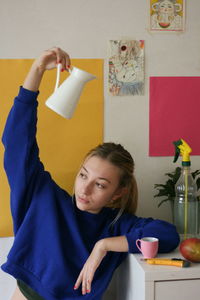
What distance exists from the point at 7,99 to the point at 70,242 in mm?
583

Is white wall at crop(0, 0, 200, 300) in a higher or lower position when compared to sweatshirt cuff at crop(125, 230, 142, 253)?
higher

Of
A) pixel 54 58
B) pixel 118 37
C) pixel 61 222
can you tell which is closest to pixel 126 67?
pixel 118 37

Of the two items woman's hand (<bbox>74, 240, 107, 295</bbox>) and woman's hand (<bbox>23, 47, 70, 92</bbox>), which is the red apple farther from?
woman's hand (<bbox>23, 47, 70, 92</bbox>)

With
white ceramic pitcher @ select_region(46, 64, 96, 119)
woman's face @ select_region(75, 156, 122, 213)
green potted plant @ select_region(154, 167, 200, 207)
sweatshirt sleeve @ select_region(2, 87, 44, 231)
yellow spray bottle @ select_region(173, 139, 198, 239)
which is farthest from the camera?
green potted plant @ select_region(154, 167, 200, 207)

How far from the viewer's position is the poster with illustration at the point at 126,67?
1592mm

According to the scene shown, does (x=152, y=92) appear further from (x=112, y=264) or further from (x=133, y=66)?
(x=112, y=264)

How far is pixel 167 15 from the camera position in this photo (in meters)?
1.62

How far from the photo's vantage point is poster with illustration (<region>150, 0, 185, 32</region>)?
161cm

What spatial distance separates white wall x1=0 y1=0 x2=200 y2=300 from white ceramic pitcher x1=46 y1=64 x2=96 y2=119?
1.39 feet

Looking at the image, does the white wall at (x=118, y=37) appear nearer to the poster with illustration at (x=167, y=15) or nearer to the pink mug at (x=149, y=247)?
the poster with illustration at (x=167, y=15)

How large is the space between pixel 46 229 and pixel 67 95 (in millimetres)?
474

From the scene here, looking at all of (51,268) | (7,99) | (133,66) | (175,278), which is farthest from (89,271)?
(133,66)

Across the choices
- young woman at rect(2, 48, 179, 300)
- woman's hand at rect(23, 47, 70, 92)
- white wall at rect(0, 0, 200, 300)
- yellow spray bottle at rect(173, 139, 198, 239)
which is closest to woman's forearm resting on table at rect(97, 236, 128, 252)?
young woman at rect(2, 48, 179, 300)

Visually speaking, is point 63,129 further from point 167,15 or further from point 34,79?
point 167,15
